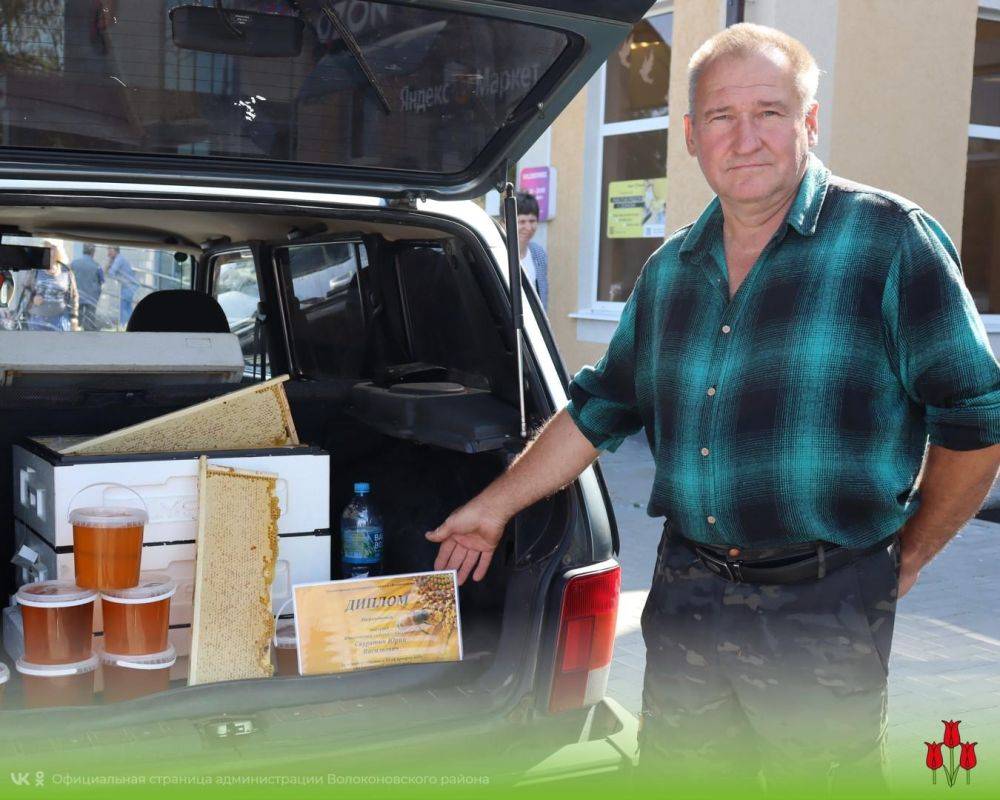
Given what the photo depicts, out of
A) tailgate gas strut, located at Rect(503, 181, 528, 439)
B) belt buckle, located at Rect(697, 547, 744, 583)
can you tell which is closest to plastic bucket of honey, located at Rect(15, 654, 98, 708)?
tailgate gas strut, located at Rect(503, 181, 528, 439)

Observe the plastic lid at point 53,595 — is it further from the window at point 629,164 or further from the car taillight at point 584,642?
the window at point 629,164

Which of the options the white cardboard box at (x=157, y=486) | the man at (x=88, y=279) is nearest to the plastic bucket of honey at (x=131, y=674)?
the white cardboard box at (x=157, y=486)

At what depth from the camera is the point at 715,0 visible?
942cm

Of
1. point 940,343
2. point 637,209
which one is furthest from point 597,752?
point 637,209

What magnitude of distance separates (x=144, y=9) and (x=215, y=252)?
8.08ft

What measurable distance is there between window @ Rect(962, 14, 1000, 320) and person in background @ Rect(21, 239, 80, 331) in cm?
755

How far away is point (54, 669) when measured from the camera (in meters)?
2.52

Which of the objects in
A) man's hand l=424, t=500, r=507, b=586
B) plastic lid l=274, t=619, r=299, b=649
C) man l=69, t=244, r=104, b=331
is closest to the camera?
man's hand l=424, t=500, r=507, b=586

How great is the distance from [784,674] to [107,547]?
1.41 meters

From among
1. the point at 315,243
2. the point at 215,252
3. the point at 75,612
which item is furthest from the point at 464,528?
the point at 215,252

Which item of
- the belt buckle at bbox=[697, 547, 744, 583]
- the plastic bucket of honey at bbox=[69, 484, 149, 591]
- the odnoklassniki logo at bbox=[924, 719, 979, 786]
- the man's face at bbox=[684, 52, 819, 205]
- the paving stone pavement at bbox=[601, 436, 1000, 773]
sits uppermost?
the man's face at bbox=[684, 52, 819, 205]

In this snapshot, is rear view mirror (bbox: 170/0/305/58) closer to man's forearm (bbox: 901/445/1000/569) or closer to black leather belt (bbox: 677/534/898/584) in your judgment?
black leather belt (bbox: 677/534/898/584)

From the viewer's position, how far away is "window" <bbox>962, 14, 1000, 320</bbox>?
33.2 feet

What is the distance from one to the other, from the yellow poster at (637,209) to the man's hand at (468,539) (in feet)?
26.6
